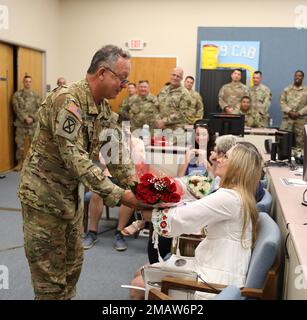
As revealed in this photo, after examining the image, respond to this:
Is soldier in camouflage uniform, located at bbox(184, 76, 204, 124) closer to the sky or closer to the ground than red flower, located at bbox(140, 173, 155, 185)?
closer to the sky

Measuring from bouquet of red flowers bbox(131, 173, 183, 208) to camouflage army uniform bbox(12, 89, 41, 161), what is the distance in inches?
231

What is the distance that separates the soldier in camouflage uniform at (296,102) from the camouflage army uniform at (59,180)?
681cm

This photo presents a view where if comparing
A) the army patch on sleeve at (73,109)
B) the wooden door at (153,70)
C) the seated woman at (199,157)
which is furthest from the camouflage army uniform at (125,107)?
the army patch on sleeve at (73,109)

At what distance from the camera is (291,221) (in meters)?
2.24

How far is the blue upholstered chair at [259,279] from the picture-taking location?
6.06 feet

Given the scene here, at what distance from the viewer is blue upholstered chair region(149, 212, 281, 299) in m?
1.85


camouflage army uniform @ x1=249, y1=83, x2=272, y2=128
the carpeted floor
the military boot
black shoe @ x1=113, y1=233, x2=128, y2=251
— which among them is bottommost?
the carpeted floor

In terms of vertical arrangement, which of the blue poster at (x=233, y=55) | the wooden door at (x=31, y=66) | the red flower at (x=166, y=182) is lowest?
the red flower at (x=166, y=182)

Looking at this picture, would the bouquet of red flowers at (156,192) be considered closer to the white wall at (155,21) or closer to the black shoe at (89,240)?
the black shoe at (89,240)

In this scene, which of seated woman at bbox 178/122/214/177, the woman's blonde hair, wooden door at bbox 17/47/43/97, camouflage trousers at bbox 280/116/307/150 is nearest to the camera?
the woman's blonde hair

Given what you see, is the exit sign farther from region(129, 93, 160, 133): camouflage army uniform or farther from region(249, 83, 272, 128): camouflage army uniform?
region(249, 83, 272, 128): camouflage army uniform

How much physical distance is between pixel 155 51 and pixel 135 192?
747 cm

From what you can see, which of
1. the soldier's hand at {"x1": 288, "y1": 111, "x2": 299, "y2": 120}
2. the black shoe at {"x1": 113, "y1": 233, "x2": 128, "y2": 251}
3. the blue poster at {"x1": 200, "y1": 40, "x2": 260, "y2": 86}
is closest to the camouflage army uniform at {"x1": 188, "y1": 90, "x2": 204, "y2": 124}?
the blue poster at {"x1": 200, "y1": 40, "x2": 260, "y2": 86}
